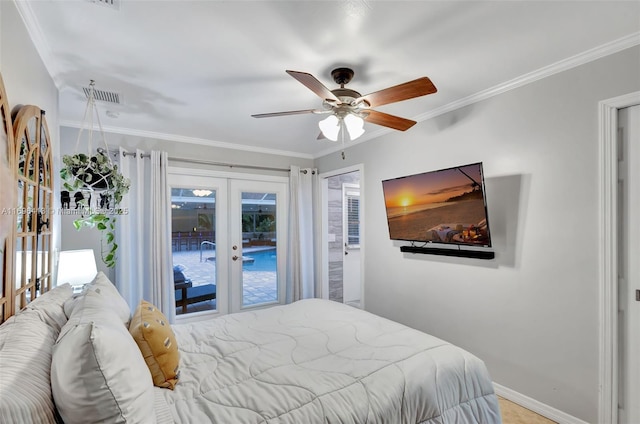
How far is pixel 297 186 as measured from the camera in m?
4.45

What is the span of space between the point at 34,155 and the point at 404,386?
221 cm

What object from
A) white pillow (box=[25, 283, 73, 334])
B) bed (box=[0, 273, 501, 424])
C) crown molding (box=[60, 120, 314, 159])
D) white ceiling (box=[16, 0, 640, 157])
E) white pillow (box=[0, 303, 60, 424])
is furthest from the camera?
crown molding (box=[60, 120, 314, 159])

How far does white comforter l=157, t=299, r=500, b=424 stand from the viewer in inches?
49.0

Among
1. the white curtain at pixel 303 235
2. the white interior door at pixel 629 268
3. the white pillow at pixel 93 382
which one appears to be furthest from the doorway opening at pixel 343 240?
the white pillow at pixel 93 382

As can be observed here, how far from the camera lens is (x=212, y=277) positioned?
3.96 m

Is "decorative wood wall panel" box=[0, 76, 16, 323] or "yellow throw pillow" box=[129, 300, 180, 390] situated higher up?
"decorative wood wall panel" box=[0, 76, 16, 323]

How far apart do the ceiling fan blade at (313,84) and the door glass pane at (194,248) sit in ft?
8.41

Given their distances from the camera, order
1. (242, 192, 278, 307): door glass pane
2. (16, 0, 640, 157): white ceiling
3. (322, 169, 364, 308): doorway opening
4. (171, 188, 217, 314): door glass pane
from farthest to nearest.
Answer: (322, 169, 364, 308): doorway opening, (242, 192, 278, 307): door glass pane, (171, 188, 217, 314): door glass pane, (16, 0, 640, 157): white ceiling

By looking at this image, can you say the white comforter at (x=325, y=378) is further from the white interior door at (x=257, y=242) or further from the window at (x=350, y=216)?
the window at (x=350, y=216)

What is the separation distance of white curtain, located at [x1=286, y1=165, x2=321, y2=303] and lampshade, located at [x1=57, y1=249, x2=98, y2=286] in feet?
7.94

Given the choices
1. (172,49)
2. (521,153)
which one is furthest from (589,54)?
(172,49)

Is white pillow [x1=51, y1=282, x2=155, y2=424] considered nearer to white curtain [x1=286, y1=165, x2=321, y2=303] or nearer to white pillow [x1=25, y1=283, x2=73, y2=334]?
white pillow [x1=25, y1=283, x2=73, y2=334]

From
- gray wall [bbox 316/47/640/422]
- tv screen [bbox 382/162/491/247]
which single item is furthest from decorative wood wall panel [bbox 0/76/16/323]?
gray wall [bbox 316/47/640/422]

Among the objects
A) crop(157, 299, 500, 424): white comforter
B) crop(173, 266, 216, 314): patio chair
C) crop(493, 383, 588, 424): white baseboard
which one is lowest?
crop(493, 383, 588, 424): white baseboard
